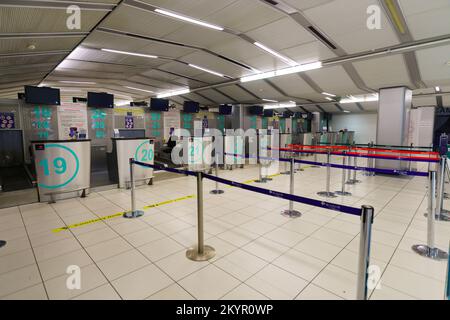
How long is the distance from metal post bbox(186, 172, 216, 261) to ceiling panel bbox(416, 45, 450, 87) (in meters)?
6.00

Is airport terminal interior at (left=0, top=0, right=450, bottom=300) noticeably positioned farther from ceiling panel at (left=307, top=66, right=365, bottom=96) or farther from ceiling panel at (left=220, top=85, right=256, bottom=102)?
ceiling panel at (left=220, top=85, right=256, bottom=102)

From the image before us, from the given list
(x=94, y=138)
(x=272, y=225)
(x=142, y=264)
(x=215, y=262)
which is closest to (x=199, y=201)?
(x=215, y=262)

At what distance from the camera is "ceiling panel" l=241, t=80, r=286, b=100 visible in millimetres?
8633

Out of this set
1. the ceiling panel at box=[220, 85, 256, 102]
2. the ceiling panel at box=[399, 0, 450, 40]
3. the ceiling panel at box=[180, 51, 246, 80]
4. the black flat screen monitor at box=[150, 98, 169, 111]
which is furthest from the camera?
the ceiling panel at box=[220, 85, 256, 102]

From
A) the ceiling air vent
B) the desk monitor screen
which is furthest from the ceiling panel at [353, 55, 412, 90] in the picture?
the desk monitor screen

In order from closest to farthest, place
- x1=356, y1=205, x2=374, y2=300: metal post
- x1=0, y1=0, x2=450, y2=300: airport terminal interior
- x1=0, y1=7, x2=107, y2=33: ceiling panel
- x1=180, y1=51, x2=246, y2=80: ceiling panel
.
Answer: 1. x1=356, y1=205, x2=374, y2=300: metal post
2. x1=0, y1=0, x2=450, y2=300: airport terminal interior
3. x1=0, y1=7, x2=107, y2=33: ceiling panel
4. x1=180, y1=51, x2=246, y2=80: ceiling panel

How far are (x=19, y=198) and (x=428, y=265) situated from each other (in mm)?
6896

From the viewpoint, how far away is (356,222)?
12.2 ft

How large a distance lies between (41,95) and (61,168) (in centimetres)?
250

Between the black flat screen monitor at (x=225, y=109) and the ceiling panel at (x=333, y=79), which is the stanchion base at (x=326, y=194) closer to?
the ceiling panel at (x=333, y=79)

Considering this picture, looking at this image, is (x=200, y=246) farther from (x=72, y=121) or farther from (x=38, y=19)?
(x=72, y=121)


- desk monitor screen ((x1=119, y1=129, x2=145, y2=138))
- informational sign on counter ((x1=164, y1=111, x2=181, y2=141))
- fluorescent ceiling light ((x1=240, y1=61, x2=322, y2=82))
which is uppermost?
fluorescent ceiling light ((x1=240, y1=61, x2=322, y2=82))
